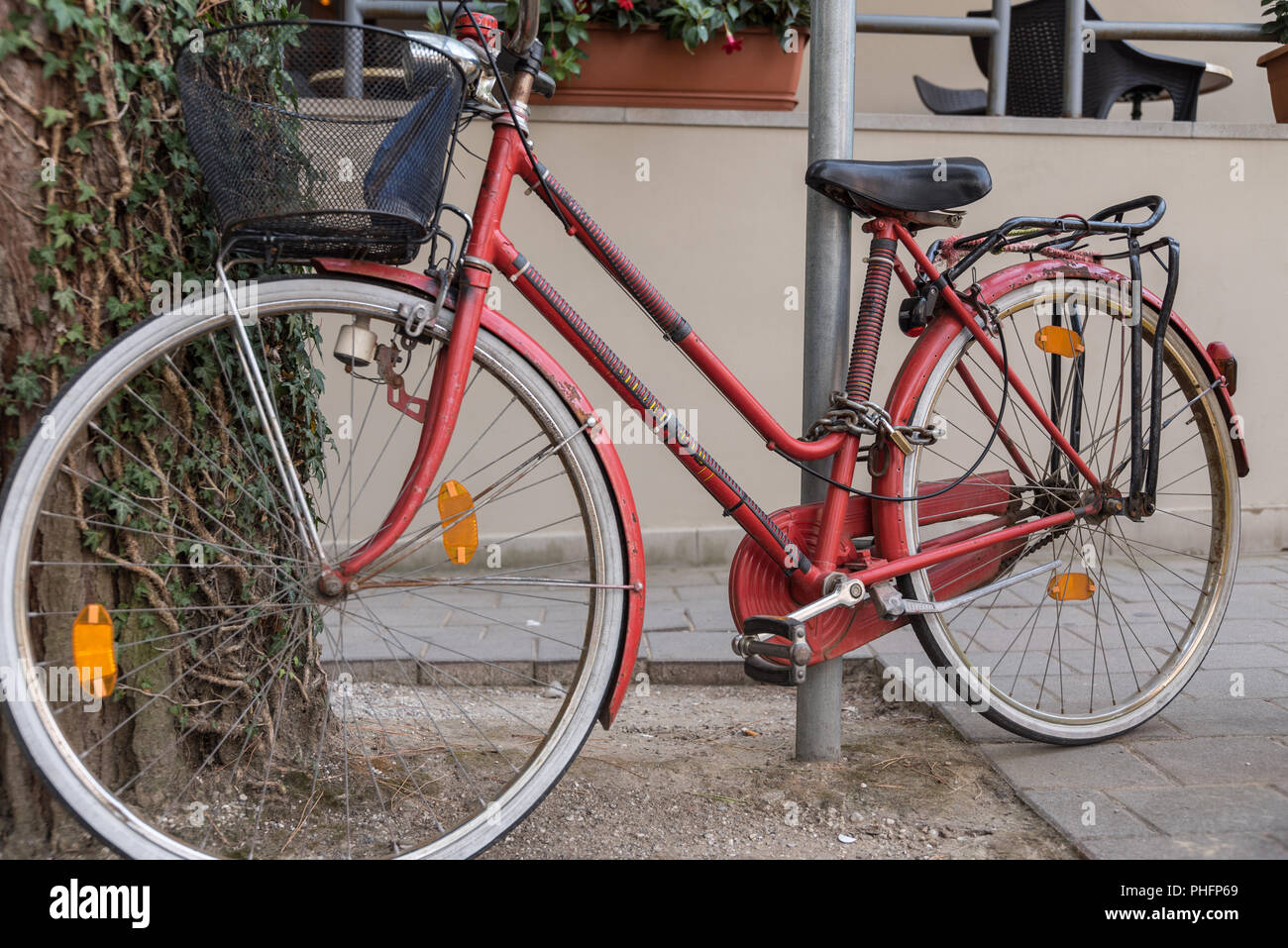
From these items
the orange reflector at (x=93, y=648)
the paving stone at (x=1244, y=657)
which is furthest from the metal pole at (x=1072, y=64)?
the orange reflector at (x=93, y=648)

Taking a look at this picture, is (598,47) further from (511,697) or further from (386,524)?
(386,524)

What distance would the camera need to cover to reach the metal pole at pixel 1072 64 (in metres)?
3.79

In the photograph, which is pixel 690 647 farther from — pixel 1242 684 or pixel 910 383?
pixel 1242 684

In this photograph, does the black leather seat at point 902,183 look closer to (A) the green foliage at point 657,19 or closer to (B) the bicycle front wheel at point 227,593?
(B) the bicycle front wheel at point 227,593

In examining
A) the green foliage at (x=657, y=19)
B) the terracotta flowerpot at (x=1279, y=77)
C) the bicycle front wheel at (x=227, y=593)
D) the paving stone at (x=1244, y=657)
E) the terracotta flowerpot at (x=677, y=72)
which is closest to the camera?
the bicycle front wheel at (x=227, y=593)

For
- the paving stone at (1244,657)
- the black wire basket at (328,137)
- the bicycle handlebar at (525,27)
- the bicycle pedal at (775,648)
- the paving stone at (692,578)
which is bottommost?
the paving stone at (1244,657)

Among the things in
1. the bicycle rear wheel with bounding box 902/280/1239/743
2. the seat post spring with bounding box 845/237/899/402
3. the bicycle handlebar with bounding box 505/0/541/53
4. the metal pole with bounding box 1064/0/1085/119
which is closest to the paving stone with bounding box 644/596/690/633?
the bicycle rear wheel with bounding box 902/280/1239/743

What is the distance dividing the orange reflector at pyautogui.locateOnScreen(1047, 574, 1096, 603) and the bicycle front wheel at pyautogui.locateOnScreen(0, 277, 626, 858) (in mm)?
1035

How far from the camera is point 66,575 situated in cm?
165

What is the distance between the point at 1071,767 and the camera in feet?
6.80

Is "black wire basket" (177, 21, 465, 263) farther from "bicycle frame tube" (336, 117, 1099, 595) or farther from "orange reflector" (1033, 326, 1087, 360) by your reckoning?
"orange reflector" (1033, 326, 1087, 360)

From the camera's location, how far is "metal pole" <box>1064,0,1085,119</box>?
12.4 feet

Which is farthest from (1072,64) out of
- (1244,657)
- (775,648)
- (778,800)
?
(778,800)
